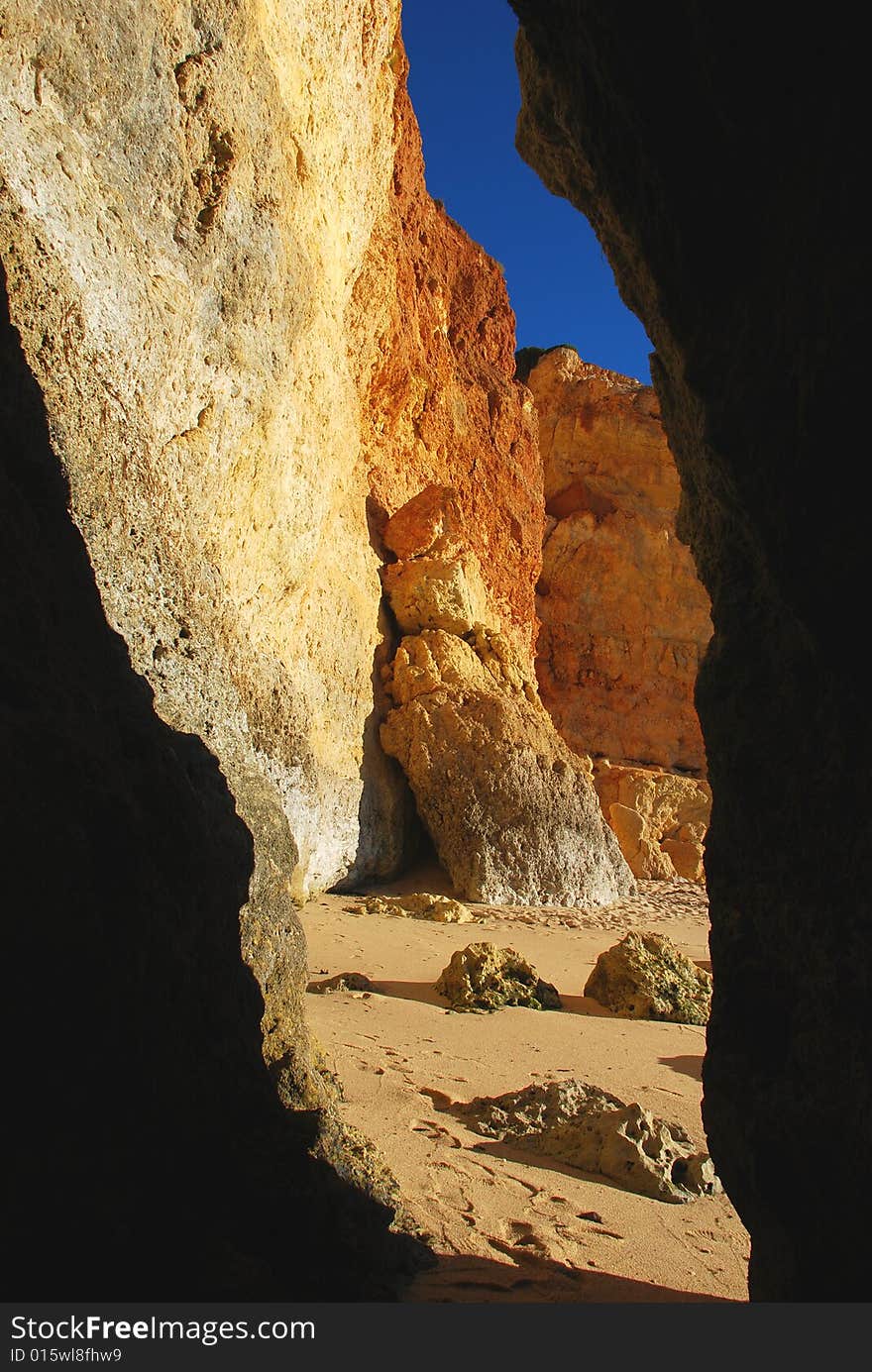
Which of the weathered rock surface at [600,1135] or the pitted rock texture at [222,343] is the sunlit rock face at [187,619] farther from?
the weathered rock surface at [600,1135]

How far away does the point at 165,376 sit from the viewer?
6770mm

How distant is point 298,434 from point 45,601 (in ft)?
23.9

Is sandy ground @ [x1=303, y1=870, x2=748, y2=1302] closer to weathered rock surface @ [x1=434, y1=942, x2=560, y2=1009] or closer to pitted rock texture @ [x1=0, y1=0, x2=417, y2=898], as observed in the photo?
weathered rock surface @ [x1=434, y1=942, x2=560, y2=1009]

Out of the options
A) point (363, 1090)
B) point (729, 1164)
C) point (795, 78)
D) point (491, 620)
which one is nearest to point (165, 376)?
point (363, 1090)

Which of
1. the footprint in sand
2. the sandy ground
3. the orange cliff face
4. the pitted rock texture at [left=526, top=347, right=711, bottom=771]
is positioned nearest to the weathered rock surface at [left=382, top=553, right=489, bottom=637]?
the orange cliff face

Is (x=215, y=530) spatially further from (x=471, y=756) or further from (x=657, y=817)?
(x=657, y=817)

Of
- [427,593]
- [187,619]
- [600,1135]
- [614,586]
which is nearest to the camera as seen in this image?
[600,1135]

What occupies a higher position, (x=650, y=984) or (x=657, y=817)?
(x=657, y=817)

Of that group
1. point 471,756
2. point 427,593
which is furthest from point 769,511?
point 427,593

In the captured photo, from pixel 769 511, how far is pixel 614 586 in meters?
23.3

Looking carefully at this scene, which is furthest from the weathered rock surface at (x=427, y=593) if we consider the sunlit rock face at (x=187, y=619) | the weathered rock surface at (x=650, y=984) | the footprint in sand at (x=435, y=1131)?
the footprint in sand at (x=435, y=1131)

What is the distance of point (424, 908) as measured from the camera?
898cm

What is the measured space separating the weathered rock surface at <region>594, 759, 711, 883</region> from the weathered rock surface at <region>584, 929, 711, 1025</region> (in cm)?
1020

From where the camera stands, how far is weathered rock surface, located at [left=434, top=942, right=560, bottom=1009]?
5461 millimetres
